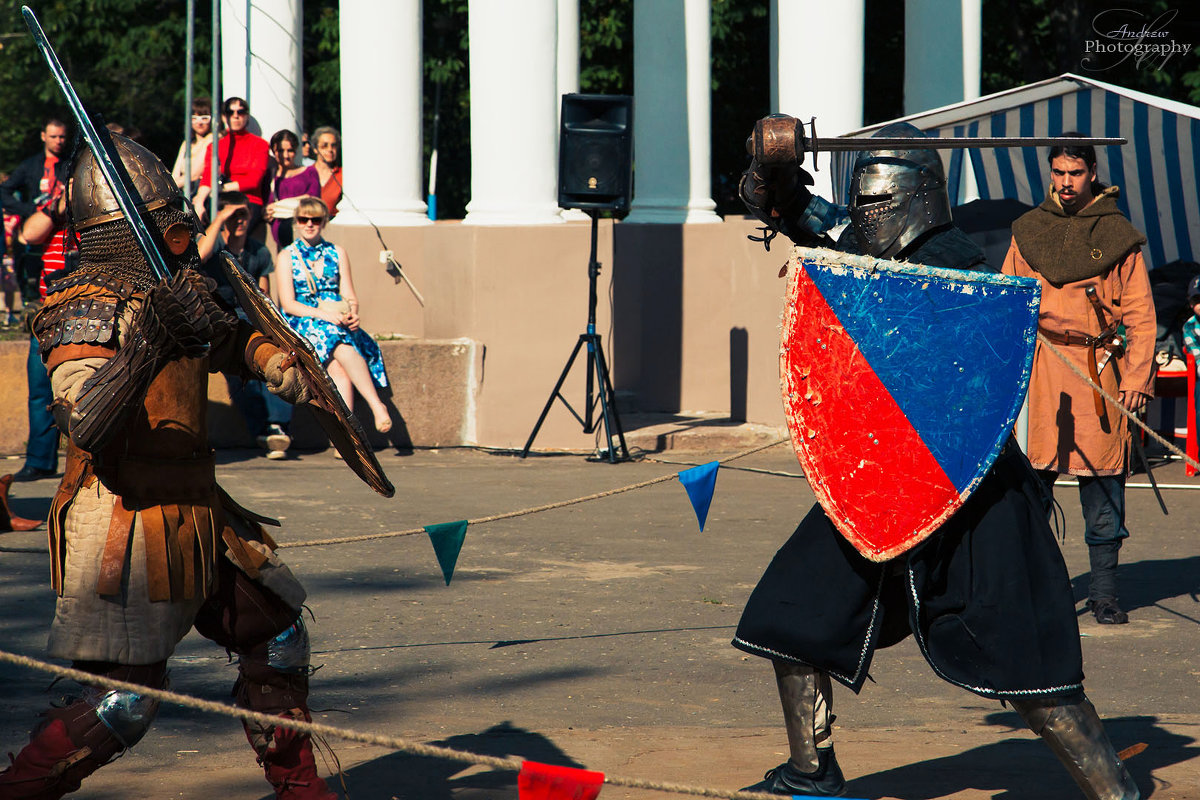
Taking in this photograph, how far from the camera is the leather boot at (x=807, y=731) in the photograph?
353cm

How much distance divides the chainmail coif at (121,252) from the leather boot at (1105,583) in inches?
154

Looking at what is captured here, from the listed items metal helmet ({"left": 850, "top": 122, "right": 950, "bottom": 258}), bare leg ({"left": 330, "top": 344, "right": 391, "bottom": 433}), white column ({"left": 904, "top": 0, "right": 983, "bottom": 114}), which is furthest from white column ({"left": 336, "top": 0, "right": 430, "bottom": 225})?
metal helmet ({"left": 850, "top": 122, "right": 950, "bottom": 258})

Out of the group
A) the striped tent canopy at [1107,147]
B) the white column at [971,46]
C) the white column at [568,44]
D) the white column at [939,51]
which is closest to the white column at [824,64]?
the striped tent canopy at [1107,147]

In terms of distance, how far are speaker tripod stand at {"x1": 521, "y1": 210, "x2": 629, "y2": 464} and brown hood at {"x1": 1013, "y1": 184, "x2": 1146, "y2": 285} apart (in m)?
4.04

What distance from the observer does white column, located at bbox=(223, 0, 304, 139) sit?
40.5ft

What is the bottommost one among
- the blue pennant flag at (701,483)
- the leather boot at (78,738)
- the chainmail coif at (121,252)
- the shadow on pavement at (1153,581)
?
the shadow on pavement at (1153,581)

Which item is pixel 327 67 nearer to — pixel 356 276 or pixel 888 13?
pixel 888 13

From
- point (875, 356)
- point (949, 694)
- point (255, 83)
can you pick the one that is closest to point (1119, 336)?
point (949, 694)

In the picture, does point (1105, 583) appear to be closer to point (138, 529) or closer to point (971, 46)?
point (138, 529)

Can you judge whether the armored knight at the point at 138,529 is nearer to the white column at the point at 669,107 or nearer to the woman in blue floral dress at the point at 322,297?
the woman in blue floral dress at the point at 322,297

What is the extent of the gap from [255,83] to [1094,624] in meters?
8.90

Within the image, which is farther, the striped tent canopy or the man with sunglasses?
the man with sunglasses

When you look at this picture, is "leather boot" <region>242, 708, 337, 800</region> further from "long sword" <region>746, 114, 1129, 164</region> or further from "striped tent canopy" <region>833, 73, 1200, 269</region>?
"striped tent canopy" <region>833, 73, 1200, 269</region>

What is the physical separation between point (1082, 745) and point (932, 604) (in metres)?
0.45
